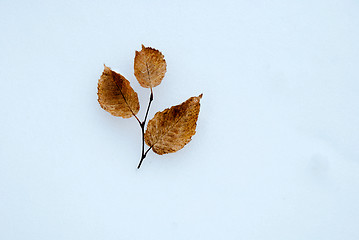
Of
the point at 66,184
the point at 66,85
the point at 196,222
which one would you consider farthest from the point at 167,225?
the point at 66,85

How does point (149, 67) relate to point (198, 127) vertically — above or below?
above

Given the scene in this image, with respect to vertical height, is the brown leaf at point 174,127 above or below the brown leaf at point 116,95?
below

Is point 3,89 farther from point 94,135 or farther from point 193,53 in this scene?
point 193,53

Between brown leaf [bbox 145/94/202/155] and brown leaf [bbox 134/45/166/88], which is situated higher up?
brown leaf [bbox 134/45/166/88]

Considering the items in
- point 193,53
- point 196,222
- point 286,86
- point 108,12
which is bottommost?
point 196,222
